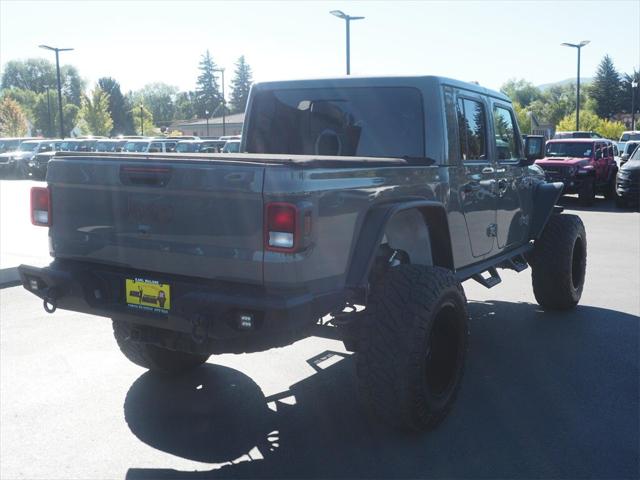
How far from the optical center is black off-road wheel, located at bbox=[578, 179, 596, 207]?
19.0 metres

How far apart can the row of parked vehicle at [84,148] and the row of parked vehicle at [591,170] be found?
1189 cm

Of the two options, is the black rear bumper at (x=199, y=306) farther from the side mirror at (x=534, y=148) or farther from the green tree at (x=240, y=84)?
the green tree at (x=240, y=84)

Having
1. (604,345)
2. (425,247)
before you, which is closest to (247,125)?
(425,247)

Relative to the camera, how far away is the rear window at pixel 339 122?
498 cm

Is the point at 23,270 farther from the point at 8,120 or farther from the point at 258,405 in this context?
the point at 8,120

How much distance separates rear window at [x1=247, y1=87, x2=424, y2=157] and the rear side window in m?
0.41

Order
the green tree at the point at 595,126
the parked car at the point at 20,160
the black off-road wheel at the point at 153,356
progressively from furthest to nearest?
the green tree at the point at 595,126 < the parked car at the point at 20,160 < the black off-road wheel at the point at 153,356

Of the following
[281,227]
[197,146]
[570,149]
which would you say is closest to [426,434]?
[281,227]

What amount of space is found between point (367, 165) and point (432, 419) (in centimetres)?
149

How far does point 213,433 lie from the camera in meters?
4.13

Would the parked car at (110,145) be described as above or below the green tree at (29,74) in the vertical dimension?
below

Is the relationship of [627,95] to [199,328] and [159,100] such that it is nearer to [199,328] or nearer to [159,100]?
[199,328]

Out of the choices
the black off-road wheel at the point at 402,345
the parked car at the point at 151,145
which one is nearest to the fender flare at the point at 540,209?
the black off-road wheel at the point at 402,345

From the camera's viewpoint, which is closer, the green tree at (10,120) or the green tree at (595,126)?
the green tree at (595,126)
